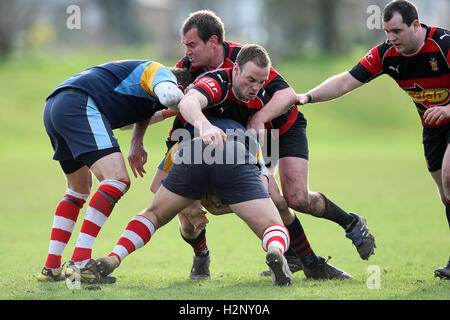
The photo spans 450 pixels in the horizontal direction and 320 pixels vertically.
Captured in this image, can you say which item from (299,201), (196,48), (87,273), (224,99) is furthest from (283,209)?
(87,273)

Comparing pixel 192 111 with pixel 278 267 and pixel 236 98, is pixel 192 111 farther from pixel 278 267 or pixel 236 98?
pixel 278 267

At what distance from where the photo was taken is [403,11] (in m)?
5.57

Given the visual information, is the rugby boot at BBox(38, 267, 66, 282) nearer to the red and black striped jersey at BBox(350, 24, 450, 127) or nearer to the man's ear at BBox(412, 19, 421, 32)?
the red and black striped jersey at BBox(350, 24, 450, 127)

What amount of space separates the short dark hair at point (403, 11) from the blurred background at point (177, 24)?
2512cm

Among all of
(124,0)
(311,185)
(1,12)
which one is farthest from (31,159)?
(124,0)

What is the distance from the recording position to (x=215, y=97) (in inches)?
206

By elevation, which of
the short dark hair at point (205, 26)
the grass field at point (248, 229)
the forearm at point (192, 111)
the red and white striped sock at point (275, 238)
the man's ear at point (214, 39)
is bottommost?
the grass field at point (248, 229)

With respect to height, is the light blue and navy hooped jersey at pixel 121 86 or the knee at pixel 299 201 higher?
the light blue and navy hooped jersey at pixel 121 86

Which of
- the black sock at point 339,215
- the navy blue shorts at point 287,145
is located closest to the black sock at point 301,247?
the black sock at point 339,215

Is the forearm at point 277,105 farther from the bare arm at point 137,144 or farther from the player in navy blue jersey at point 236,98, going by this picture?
the bare arm at point 137,144

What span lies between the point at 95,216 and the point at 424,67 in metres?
3.19

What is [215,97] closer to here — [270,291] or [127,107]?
[127,107]

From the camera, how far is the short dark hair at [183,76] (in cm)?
590
